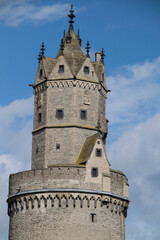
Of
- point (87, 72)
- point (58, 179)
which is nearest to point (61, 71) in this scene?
point (87, 72)

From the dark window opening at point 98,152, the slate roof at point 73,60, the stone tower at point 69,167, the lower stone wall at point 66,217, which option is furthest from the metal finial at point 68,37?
the lower stone wall at point 66,217

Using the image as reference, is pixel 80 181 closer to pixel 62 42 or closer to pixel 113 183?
pixel 113 183

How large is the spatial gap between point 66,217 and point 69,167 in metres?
4.15

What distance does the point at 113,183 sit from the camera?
214 ft

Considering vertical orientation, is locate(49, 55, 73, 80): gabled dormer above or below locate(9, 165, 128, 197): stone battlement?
above

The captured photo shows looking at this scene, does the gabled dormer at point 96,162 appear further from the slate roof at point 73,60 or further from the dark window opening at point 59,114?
the slate roof at point 73,60

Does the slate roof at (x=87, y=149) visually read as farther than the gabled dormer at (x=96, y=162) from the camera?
Yes

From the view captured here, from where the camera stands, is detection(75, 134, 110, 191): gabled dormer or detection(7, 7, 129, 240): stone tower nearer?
detection(7, 7, 129, 240): stone tower

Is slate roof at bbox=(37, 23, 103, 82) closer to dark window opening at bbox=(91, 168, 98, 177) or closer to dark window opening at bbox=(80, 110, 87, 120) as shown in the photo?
dark window opening at bbox=(80, 110, 87, 120)

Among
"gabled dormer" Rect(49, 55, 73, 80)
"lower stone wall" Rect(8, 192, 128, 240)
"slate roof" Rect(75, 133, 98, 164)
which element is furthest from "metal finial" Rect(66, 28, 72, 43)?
"lower stone wall" Rect(8, 192, 128, 240)

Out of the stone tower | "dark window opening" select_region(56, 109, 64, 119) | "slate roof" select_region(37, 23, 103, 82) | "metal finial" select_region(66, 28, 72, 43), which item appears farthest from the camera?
"metal finial" select_region(66, 28, 72, 43)

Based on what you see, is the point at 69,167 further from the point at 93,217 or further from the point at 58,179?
the point at 93,217

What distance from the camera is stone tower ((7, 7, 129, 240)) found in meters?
63.1

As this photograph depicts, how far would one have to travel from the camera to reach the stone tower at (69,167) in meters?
63.1
